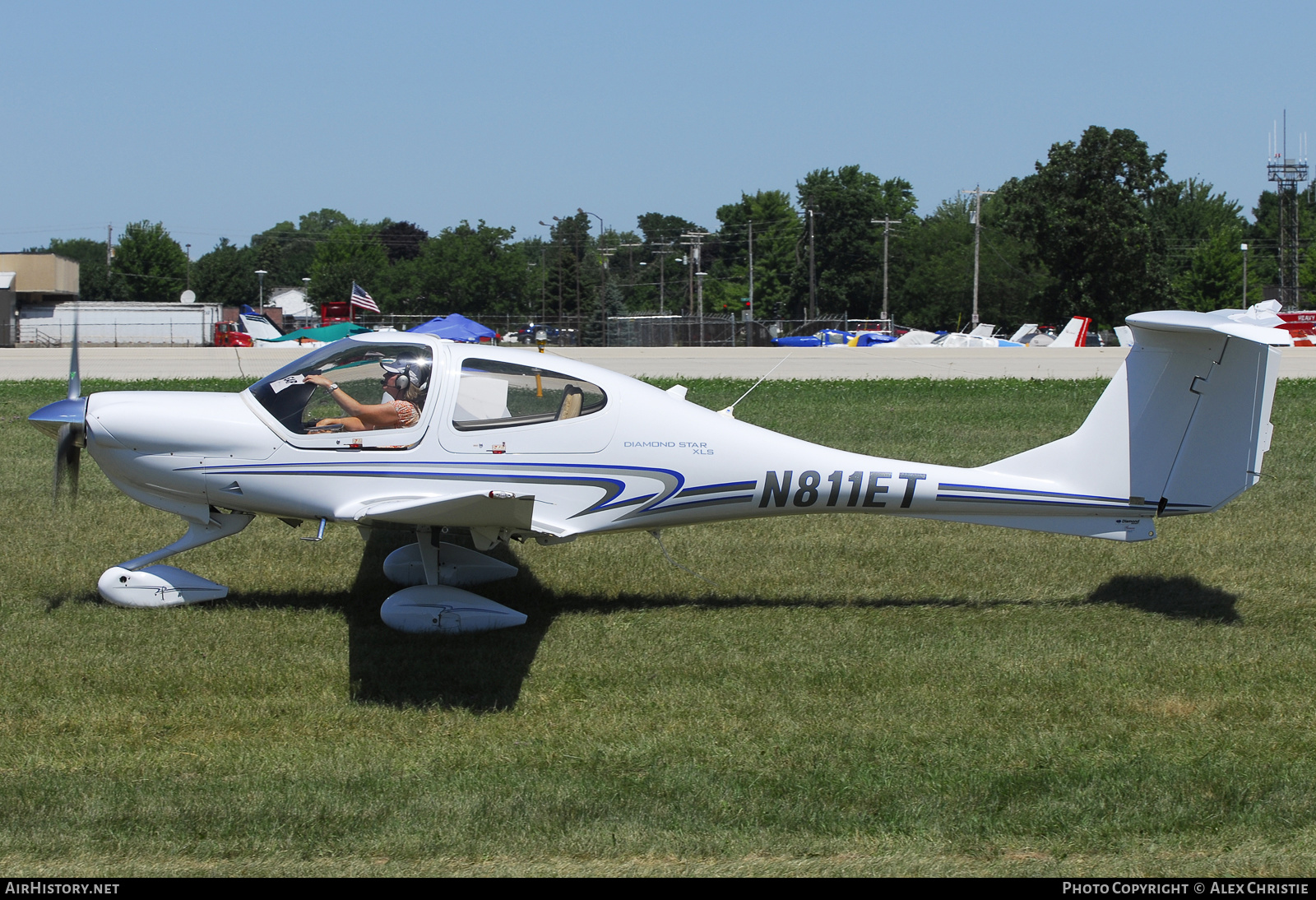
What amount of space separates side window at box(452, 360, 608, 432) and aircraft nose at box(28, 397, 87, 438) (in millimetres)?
2675

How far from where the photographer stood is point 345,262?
395ft

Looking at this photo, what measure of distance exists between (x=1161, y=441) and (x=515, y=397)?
457 cm

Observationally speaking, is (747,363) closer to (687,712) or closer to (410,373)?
(410,373)

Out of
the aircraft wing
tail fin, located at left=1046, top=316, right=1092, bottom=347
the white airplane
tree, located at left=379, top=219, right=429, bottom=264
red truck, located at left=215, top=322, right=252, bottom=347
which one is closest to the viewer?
the aircraft wing

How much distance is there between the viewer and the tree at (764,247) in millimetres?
107388

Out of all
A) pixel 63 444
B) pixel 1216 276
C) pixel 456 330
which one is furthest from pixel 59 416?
pixel 1216 276

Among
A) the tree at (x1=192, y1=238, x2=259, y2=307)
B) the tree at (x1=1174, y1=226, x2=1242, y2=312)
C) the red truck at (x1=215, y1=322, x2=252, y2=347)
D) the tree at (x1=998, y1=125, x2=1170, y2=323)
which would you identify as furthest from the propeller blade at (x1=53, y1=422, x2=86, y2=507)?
the tree at (x1=192, y1=238, x2=259, y2=307)

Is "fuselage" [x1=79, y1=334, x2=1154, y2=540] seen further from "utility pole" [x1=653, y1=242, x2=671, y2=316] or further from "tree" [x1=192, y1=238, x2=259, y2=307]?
"utility pole" [x1=653, y1=242, x2=671, y2=316]

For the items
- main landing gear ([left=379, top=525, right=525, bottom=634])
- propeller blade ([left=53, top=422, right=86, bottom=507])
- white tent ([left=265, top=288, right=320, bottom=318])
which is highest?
white tent ([left=265, top=288, right=320, bottom=318])

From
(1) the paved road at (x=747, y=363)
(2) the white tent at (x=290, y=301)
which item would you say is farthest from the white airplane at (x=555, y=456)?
(2) the white tent at (x=290, y=301)

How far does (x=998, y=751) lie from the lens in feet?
18.9

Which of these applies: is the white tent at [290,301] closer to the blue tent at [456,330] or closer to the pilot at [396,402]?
the blue tent at [456,330]

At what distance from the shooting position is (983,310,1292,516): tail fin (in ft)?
24.2
